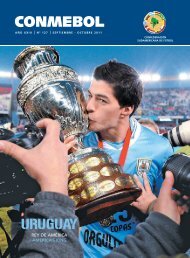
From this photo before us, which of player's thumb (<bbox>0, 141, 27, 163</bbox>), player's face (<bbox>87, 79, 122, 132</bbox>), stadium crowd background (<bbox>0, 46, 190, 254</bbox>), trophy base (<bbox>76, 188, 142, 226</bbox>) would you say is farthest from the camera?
stadium crowd background (<bbox>0, 46, 190, 254</bbox>)

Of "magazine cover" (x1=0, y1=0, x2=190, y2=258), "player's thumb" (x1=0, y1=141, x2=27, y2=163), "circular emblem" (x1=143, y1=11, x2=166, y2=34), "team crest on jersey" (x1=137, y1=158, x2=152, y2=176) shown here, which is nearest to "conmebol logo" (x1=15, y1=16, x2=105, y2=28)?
"magazine cover" (x1=0, y1=0, x2=190, y2=258)

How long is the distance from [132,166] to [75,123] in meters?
0.23

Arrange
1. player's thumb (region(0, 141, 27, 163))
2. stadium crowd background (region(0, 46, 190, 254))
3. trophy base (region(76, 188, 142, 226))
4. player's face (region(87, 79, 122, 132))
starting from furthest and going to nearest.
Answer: stadium crowd background (region(0, 46, 190, 254)) → player's face (region(87, 79, 122, 132)) → trophy base (region(76, 188, 142, 226)) → player's thumb (region(0, 141, 27, 163))

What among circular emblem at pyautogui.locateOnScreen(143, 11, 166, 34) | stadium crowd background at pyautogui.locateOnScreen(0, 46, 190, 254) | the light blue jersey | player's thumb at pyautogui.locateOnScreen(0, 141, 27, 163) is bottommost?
the light blue jersey

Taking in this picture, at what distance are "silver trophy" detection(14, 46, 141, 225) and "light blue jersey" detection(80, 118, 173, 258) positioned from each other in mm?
184

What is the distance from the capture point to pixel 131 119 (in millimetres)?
840

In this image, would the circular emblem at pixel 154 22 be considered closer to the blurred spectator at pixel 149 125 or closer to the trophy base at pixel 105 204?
the blurred spectator at pixel 149 125

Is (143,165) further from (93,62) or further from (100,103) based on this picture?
(93,62)

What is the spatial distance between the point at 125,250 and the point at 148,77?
25.7 inches

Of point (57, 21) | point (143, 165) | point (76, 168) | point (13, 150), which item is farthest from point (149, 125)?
point (13, 150)

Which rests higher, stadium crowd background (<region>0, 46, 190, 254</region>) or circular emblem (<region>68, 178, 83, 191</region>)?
stadium crowd background (<region>0, 46, 190, 254</region>)

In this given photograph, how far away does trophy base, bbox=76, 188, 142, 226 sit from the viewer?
53 cm

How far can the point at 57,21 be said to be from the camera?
2.98 ft

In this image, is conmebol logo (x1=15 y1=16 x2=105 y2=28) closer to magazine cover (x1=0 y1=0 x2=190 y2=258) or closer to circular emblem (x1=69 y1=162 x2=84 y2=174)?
magazine cover (x1=0 y1=0 x2=190 y2=258)
